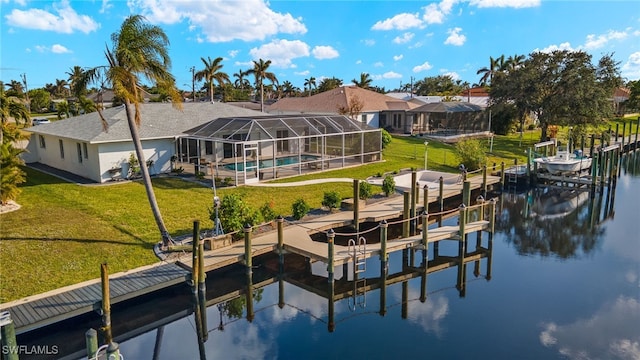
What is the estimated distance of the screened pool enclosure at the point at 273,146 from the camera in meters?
23.6

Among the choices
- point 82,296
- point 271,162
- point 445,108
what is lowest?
point 82,296

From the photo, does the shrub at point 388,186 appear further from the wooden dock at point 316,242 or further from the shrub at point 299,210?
the shrub at point 299,210

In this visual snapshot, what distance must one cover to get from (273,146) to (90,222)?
9839mm

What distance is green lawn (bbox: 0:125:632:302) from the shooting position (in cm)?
1273

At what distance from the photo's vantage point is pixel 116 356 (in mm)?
8195

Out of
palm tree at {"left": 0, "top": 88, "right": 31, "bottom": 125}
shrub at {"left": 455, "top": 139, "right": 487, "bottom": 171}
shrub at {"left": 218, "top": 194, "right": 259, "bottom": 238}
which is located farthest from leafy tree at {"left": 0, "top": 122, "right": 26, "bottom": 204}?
shrub at {"left": 455, "top": 139, "right": 487, "bottom": 171}

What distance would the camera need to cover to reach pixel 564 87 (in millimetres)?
35906

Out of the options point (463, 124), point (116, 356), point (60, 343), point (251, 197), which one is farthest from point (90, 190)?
point (463, 124)

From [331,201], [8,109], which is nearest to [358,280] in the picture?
[331,201]

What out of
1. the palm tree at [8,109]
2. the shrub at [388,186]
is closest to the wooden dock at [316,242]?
the shrub at [388,186]

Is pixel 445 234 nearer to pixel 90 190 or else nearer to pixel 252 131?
pixel 252 131

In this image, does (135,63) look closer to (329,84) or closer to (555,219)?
(555,219)

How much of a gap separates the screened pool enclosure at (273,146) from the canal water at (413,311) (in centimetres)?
881

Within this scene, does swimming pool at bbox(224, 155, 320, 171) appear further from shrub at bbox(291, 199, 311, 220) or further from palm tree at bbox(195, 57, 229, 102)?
palm tree at bbox(195, 57, 229, 102)
